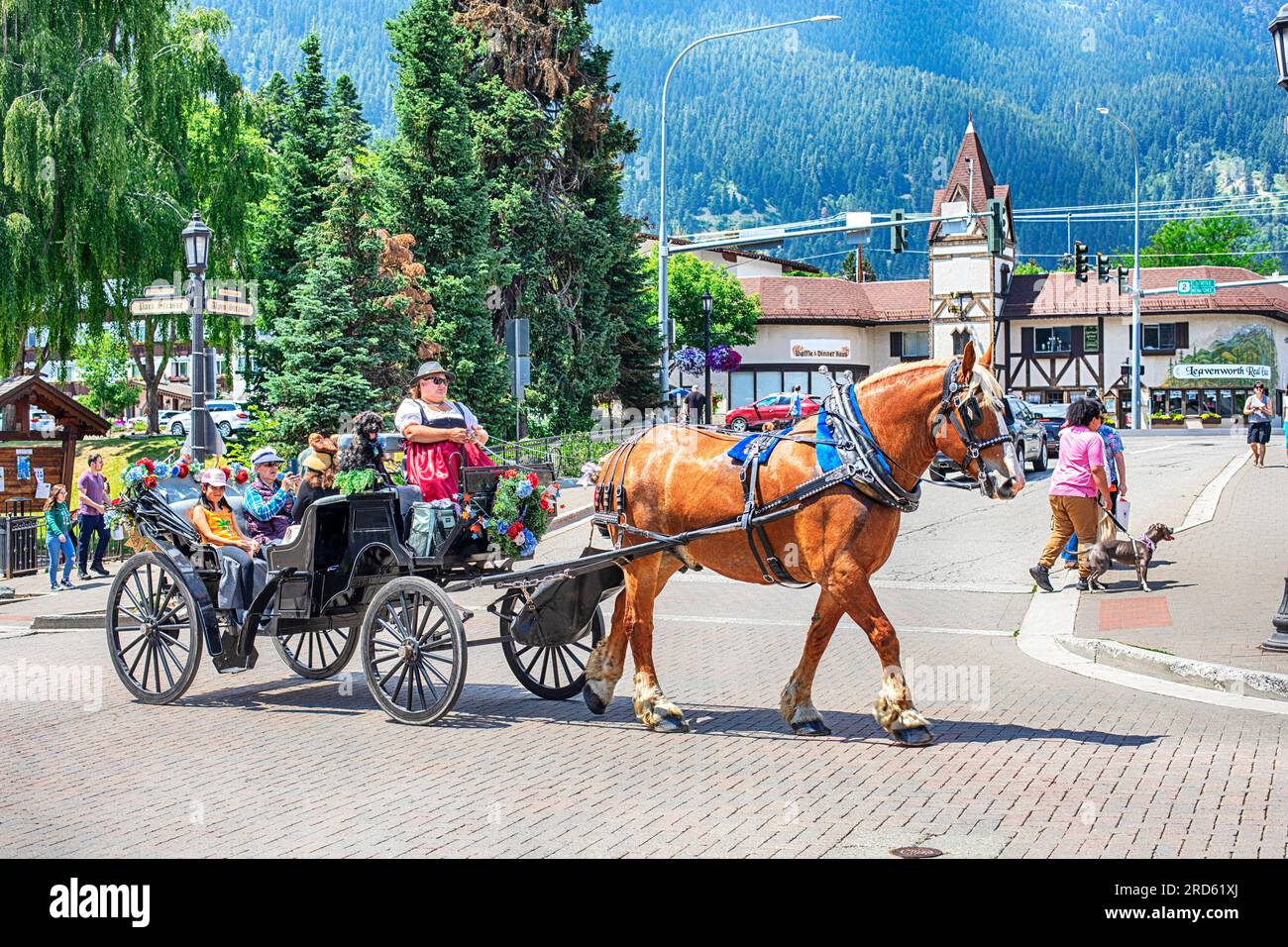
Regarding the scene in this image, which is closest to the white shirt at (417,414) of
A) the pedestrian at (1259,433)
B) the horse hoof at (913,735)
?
the horse hoof at (913,735)

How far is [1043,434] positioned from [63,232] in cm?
2407

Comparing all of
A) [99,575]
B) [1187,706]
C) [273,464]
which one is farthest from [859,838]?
[99,575]

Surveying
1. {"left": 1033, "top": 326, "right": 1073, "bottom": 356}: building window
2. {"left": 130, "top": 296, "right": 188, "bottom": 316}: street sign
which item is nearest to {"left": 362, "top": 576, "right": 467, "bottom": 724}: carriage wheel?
{"left": 130, "top": 296, "right": 188, "bottom": 316}: street sign

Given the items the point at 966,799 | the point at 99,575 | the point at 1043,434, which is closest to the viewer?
the point at 966,799

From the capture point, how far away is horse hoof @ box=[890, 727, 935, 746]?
8266 millimetres

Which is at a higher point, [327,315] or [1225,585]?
[327,315]

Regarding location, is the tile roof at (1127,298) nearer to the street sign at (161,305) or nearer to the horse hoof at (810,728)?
the street sign at (161,305)

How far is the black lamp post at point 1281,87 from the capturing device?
1099 cm

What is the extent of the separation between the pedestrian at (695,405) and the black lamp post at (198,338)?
27225mm

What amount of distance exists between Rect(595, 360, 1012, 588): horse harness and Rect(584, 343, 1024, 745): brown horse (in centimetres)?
3

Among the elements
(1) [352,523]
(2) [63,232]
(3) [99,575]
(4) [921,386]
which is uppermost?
(2) [63,232]

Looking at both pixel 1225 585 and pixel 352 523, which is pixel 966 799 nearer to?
pixel 352 523

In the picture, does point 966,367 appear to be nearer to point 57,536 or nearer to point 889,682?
point 889,682
